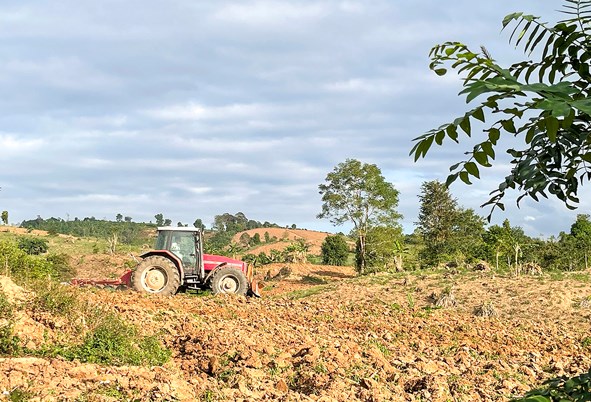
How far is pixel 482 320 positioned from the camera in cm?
1322

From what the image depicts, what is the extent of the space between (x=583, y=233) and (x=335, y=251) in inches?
632

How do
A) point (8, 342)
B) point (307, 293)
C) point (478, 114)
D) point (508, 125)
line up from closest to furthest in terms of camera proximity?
point (478, 114), point (508, 125), point (8, 342), point (307, 293)

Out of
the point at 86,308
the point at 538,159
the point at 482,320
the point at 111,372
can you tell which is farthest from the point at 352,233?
the point at 538,159

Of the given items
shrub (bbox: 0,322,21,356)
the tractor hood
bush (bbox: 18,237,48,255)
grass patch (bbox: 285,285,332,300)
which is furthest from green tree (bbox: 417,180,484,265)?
shrub (bbox: 0,322,21,356)

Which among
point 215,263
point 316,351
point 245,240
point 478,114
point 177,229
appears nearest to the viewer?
point 478,114

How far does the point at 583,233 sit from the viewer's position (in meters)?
36.7

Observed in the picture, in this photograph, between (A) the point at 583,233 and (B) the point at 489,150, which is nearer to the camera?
(B) the point at 489,150

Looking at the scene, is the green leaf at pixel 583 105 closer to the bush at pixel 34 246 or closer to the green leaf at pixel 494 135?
the green leaf at pixel 494 135

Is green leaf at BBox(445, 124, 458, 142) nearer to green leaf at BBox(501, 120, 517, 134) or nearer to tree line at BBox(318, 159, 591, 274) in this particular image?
green leaf at BBox(501, 120, 517, 134)

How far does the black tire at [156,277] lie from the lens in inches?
567

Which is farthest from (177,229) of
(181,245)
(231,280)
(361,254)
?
(361,254)

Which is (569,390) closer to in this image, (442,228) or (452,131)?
(452,131)

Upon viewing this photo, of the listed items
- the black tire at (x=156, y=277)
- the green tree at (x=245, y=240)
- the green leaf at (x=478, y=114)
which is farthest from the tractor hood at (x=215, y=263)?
the green tree at (x=245, y=240)

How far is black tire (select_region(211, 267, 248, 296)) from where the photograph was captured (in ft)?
49.9
